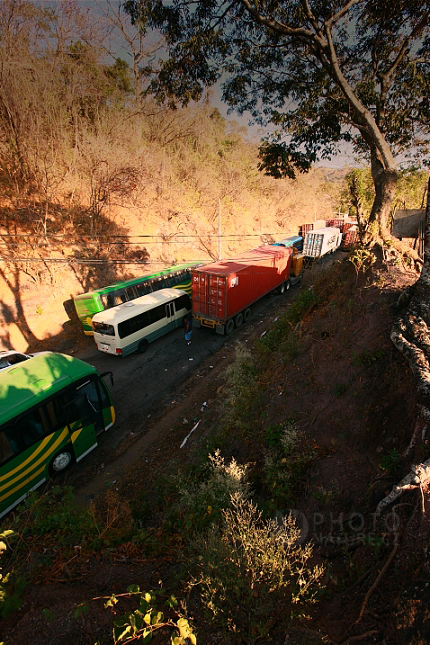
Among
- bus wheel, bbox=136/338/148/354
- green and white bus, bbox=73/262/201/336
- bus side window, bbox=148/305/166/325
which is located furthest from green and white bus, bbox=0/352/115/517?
green and white bus, bbox=73/262/201/336

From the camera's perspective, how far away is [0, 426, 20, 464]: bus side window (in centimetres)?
589


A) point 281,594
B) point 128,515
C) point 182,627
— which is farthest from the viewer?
point 128,515

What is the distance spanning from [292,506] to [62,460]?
19.2ft

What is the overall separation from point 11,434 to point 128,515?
303cm

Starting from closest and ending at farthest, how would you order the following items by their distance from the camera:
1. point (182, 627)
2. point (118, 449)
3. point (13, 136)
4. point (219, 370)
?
1. point (182, 627)
2. point (118, 449)
3. point (219, 370)
4. point (13, 136)

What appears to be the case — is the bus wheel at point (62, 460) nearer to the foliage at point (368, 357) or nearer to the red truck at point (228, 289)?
the foliage at point (368, 357)

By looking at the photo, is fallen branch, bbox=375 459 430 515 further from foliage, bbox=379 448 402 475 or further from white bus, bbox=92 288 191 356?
white bus, bbox=92 288 191 356

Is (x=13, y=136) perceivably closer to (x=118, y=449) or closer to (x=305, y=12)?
(x=305, y=12)

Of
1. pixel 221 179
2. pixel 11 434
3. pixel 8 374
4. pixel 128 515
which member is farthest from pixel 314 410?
pixel 221 179

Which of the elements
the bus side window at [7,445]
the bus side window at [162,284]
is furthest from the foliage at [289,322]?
the bus side window at [162,284]

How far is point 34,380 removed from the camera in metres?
6.81

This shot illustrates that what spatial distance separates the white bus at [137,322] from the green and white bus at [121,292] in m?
0.86

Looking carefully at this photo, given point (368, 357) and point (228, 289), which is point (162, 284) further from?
point (368, 357)

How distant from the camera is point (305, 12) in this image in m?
7.11
